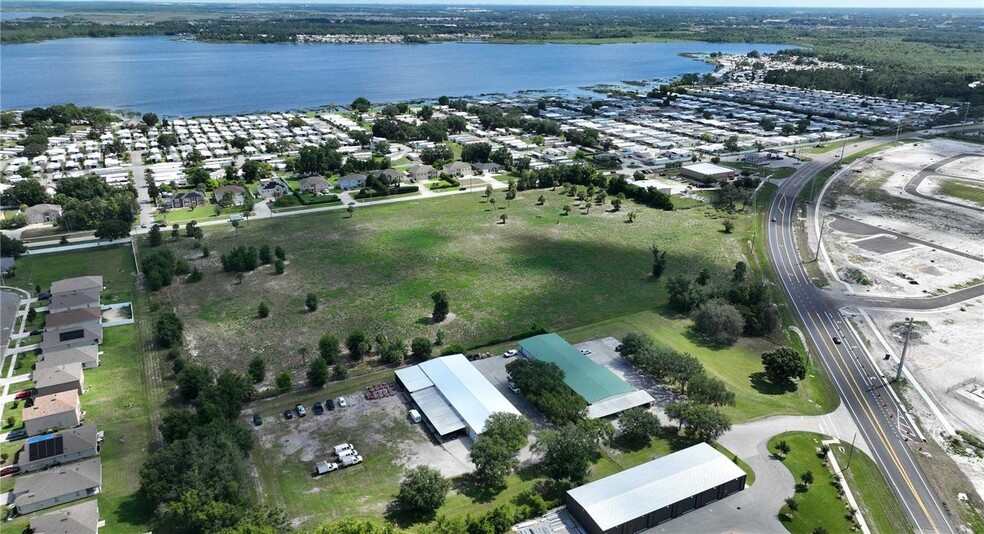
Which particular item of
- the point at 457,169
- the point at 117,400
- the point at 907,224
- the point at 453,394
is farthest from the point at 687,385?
the point at 457,169

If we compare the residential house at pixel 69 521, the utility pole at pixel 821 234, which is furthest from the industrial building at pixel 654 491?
the utility pole at pixel 821 234

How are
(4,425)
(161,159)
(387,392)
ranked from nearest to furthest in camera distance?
(4,425) < (387,392) < (161,159)

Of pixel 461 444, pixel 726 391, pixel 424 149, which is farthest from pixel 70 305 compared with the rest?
pixel 424 149

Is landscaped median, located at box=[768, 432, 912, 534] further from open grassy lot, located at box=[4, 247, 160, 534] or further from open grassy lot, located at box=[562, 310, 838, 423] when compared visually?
open grassy lot, located at box=[4, 247, 160, 534]

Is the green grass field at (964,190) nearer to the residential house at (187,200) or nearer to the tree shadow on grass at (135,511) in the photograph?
the tree shadow on grass at (135,511)

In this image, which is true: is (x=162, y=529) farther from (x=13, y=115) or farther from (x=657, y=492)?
(x=13, y=115)

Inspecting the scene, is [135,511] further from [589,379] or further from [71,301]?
[71,301]

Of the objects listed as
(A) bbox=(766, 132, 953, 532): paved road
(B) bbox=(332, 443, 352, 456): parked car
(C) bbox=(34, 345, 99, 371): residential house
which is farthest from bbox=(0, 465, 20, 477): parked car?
(A) bbox=(766, 132, 953, 532): paved road
